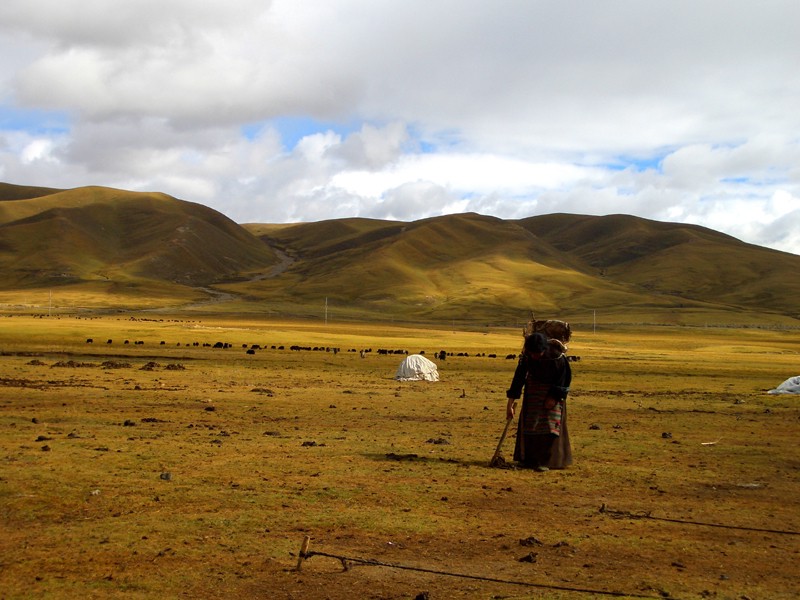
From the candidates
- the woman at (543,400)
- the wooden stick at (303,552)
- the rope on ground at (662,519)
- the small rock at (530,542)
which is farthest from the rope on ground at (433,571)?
the woman at (543,400)

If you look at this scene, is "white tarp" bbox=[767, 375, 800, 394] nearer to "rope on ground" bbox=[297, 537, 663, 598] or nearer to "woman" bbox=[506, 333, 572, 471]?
"woman" bbox=[506, 333, 572, 471]

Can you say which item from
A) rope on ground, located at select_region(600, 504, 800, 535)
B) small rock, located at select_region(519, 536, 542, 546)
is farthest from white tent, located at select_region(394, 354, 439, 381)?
small rock, located at select_region(519, 536, 542, 546)

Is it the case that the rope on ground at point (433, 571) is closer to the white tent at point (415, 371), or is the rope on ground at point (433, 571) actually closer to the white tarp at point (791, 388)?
the white tent at point (415, 371)

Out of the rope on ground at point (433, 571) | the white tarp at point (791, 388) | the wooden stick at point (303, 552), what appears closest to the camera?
the rope on ground at point (433, 571)

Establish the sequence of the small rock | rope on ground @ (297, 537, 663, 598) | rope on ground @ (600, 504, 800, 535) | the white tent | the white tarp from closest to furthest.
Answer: rope on ground @ (297, 537, 663, 598) → the small rock → rope on ground @ (600, 504, 800, 535) → the white tarp → the white tent

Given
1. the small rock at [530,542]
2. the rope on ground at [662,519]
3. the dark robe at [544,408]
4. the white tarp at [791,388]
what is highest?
the dark robe at [544,408]

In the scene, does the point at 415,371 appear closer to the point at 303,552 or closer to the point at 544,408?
the point at 544,408

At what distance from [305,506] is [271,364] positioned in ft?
105

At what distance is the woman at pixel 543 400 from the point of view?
44.5ft

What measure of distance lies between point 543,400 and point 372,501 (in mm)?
3877

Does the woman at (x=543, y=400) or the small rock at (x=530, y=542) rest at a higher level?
the woman at (x=543, y=400)

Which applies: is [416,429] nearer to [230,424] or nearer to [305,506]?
Result: [230,424]

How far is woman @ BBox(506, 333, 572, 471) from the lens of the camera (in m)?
13.6

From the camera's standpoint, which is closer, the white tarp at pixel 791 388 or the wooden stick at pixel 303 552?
the wooden stick at pixel 303 552
